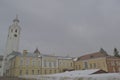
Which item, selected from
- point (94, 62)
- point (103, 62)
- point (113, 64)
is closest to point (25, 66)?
point (94, 62)

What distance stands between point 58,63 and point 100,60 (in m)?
14.8

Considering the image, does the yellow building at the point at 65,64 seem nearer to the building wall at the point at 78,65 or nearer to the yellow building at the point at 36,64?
the yellow building at the point at 36,64

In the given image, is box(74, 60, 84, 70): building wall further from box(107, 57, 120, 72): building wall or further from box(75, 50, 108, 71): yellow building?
box(107, 57, 120, 72): building wall

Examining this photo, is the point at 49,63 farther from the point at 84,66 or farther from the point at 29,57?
the point at 84,66

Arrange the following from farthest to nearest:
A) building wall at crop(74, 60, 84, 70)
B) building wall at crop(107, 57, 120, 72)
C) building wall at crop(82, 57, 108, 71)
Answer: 1. building wall at crop(74, 60, 84, 70)
2. building wall at crop(82, 57, 108, 71)
3. building wall at crop(107, 57, 120, 72)

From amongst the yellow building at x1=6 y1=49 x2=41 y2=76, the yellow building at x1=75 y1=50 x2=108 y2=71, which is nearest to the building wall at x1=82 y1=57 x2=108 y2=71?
the yellow building at x1=75 y1=50 x2=108 y2=71

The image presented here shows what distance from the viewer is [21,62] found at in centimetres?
4303

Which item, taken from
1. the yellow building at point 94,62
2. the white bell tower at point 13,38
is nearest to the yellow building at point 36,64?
the yellow building at point 94,62

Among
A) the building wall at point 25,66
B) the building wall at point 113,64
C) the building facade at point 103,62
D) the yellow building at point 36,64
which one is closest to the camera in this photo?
the building facade at point 103,62

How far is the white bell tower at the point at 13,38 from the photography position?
181ft

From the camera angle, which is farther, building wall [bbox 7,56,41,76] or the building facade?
building wall [bbox 7,56,41,76]

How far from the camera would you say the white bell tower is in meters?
55.2

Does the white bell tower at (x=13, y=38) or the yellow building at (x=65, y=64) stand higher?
the white bell tower at (x=13, y=38)

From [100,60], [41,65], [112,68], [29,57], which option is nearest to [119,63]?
[112,68]
